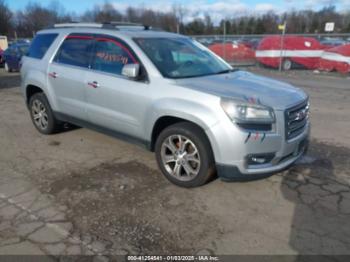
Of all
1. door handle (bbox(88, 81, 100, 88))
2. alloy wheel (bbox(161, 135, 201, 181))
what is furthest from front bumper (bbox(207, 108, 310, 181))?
door handle (bbox(88, 81, 100, 88))

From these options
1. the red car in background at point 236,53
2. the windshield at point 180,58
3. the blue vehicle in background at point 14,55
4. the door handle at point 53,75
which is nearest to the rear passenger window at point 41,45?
the door handle at point 53,75

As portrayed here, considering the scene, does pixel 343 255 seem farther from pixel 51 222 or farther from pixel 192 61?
pixel 192 61

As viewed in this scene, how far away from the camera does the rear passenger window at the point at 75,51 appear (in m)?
4.79

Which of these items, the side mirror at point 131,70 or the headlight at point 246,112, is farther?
the side mirror at point 131,70

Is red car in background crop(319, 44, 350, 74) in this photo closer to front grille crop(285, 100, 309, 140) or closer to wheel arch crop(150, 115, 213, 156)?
front grille crop(285, 100, 309, 140)

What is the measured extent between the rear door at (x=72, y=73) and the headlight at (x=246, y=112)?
90.4 inches

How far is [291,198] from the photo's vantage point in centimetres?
373

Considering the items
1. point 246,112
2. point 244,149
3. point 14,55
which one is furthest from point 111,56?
point 14,55

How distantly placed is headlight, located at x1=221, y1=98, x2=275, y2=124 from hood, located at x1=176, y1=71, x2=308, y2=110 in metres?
0.08

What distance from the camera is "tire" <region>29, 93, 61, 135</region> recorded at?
18.5 ft

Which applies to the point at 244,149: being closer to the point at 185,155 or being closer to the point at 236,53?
the point at 185,155

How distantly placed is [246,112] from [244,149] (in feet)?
1.25

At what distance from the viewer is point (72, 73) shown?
4.91 metres

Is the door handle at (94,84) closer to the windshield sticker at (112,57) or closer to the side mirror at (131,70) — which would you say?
the windshield sticker at (112,57)
